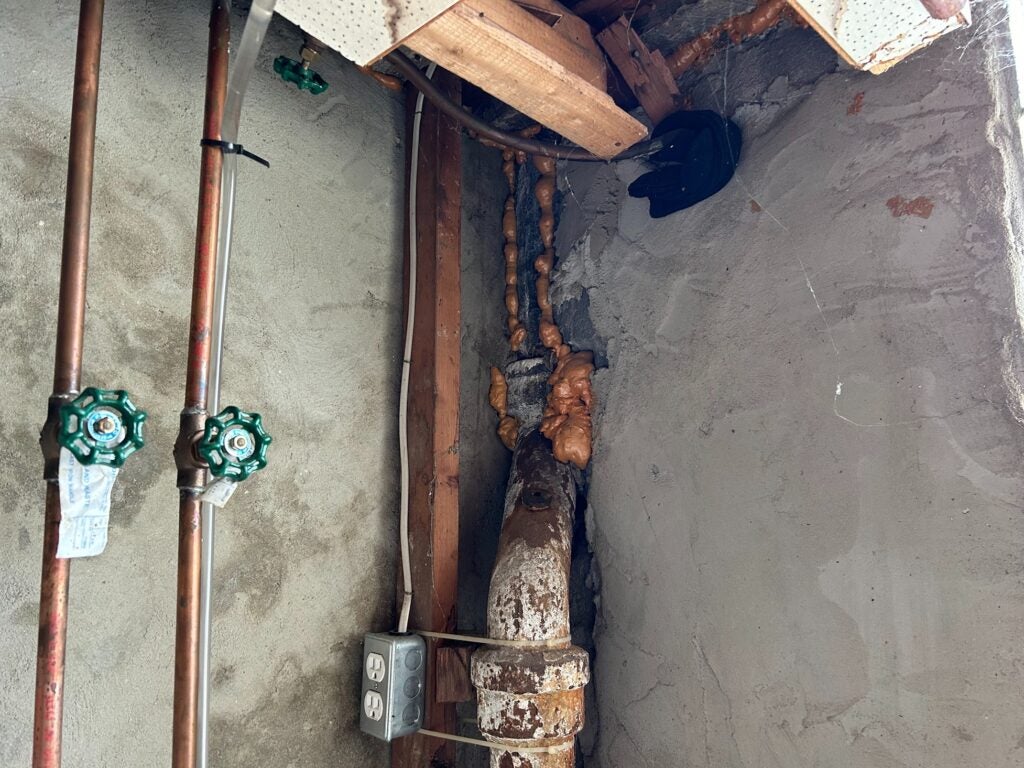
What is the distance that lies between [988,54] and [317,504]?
122 centimetres

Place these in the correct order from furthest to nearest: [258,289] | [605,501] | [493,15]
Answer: [605,501] < [258,289] < [493,15]

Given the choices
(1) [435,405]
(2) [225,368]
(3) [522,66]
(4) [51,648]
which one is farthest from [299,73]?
(4) [51,648]

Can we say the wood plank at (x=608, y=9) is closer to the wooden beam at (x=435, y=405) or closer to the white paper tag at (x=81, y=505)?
the wooden beam at (x=435, y=405)

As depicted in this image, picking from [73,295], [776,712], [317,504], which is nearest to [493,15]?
[73,295]

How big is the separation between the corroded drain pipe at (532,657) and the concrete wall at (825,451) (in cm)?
14

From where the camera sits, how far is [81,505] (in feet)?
2.68

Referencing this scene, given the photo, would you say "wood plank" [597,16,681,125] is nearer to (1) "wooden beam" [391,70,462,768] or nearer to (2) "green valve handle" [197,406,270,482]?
(1) "wooden beam" [391,70,462,768]

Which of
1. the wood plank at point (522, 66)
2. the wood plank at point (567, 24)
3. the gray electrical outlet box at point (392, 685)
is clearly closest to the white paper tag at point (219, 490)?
the gray electrical outlet box at point (392, 685)

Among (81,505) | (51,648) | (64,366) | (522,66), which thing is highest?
(522,66)

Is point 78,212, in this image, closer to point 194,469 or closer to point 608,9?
point 194,469

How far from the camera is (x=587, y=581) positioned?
4.54 feet

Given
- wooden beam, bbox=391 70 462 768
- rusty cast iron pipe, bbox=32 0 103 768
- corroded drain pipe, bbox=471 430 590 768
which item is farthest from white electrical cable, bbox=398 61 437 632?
rusty cast iron pipe, bbox=32 0 103 768

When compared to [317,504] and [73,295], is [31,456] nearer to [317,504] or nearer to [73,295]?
[73,295]

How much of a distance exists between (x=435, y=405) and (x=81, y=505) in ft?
2.07
